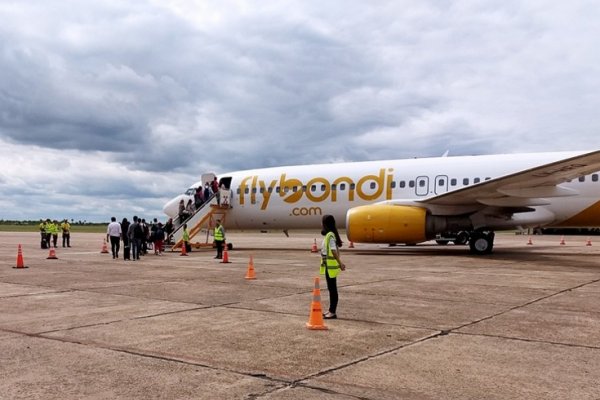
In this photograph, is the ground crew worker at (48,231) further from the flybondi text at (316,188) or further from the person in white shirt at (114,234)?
the flybondi text at (316,188)

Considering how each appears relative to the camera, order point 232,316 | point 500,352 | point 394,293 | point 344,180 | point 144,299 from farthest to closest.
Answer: point 344,180 → point 394,293 → point 144,299 → point 232,316 → point 500,352

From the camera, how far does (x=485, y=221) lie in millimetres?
18781

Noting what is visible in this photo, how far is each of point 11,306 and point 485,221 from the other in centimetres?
1510

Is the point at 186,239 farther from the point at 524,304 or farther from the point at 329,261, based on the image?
the point at 524,304

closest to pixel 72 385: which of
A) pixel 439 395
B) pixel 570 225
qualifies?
pixel 439 395

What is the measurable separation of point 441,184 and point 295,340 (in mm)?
15038

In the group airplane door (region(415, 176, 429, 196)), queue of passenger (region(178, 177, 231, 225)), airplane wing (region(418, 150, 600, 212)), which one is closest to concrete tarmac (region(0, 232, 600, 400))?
airplane wing (region(418, 150, 600, 212))

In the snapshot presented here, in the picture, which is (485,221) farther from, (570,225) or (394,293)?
(394,293)

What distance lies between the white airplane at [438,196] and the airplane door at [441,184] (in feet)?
0.12

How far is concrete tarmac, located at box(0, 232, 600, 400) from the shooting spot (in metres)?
4.47

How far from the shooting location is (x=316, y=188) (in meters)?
22.2

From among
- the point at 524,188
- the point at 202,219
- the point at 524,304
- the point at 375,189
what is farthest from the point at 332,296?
the point at 202,219

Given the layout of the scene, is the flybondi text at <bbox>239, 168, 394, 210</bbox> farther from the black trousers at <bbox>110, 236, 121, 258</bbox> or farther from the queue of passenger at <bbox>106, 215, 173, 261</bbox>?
the black trousers at <bbox>110, 236, 121, 258</bbox>

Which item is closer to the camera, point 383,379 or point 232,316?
point 383,379
